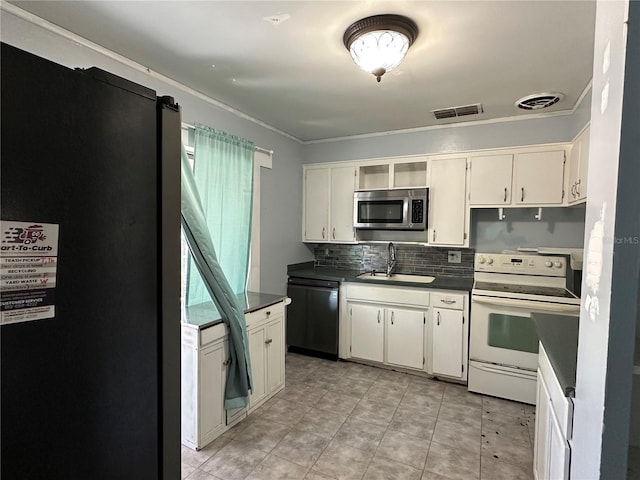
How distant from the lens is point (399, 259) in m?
3.72

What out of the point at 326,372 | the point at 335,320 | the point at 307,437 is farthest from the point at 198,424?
the point at 335,320

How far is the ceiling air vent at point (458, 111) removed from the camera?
9.12ft

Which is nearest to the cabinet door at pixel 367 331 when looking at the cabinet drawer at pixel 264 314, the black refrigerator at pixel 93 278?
the cabinet drawer at pixel 264 314

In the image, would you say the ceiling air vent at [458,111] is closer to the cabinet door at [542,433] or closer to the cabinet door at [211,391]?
the cabinet door at [542,433]

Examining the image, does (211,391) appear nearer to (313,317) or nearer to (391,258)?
(313,317)

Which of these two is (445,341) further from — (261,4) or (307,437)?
(261,4)

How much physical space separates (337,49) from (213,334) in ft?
6.11

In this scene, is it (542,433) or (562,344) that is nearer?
(562,344)

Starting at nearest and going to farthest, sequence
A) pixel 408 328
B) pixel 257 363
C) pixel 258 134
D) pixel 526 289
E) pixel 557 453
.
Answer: pixel 557 453
pixel 257 363
pixel 526 289
pixel 408 328
pixel 258 134

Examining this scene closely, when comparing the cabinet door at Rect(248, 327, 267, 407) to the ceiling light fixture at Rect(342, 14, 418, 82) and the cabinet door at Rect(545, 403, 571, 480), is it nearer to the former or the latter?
the cabinet door at Rect(545, 403, 571, 480)

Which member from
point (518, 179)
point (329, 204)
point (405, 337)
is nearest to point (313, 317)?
point (405, 337)

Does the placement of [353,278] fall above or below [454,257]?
below

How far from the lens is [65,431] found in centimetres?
70

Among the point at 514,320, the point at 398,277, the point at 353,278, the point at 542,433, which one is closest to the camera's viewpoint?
the point at 542,433
